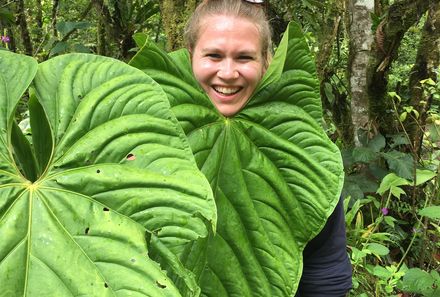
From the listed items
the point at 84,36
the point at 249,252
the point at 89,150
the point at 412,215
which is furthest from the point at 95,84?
the point at 84,36

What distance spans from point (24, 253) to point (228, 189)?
344 millimetres

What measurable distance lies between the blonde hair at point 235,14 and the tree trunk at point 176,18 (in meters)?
0.62

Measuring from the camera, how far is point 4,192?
526 mm

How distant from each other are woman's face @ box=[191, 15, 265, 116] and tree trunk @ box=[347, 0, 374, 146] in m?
1.69

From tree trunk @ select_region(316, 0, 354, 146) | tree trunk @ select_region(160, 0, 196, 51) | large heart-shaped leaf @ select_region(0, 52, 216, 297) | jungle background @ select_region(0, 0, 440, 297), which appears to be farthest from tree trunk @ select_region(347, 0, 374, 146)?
large heart-shaped leaf @ select_region(0, 52, 216, 297)

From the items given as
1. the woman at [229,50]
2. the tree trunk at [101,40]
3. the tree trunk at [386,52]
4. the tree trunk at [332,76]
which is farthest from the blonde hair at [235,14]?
the tree trunk at [101,40]

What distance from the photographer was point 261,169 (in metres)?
0.78

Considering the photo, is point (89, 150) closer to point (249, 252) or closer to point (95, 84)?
point (95, 84)

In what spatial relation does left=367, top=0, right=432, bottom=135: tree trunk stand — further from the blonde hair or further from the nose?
the nose

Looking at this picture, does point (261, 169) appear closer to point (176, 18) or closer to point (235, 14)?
point (235, 14)

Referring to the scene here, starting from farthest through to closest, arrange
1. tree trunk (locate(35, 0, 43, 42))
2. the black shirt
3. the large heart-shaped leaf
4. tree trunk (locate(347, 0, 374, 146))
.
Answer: tree trunk (locate(35, 0, 43, 42)) → tree trunk (locate(347, 0, 374, 146)) → the black shirt → the large heart-shaped leaf

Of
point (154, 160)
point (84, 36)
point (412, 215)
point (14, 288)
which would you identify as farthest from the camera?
point (84, 36)

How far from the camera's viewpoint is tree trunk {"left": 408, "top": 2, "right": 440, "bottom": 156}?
89.6 inches

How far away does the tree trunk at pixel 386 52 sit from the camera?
7.18ft
